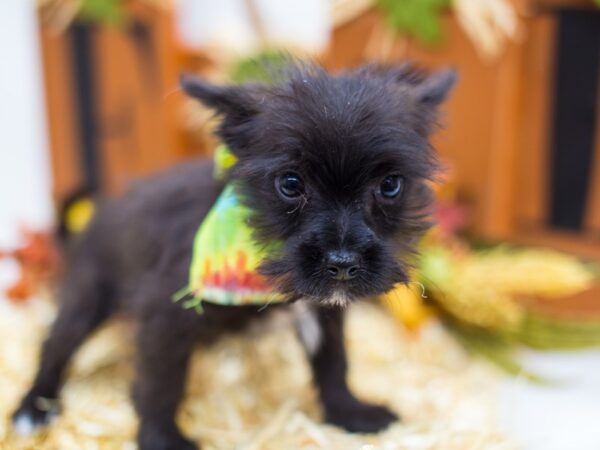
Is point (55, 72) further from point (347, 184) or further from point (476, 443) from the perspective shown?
point (476, 443)

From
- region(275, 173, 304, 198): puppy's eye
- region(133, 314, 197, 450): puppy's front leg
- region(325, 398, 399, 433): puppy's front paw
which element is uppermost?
region(275, 173, 304, 198): puppy's eye

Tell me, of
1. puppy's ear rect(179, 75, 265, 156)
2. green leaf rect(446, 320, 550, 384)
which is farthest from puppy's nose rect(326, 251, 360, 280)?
green leaf rect(446, 320, 550, 384)

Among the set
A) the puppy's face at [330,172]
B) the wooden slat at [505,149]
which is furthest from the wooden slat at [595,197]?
the puppy's face at [330,172]

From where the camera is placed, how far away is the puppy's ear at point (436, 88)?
1.87m

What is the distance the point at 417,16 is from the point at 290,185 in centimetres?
153

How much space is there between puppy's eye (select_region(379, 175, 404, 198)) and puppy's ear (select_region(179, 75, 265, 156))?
1.16ft

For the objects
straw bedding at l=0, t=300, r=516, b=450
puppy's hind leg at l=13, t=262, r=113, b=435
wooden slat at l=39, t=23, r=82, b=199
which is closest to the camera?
straw bedding at l=0, t=300, r=516, b=450

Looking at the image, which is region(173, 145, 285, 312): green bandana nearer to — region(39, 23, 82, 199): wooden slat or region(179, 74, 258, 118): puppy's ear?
region(179, 74, 258, 118): puppy's ear

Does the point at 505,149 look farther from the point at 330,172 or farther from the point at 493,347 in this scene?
the point at 330,172

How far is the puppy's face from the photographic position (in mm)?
1564

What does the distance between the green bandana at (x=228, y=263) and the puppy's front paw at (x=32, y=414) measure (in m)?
0.65

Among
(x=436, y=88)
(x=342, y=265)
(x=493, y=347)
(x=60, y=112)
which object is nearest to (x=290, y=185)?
(x=342, y=265)

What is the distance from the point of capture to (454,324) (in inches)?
112

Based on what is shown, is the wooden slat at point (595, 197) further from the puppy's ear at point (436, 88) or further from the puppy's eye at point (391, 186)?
the puppy's eye at point (391, 186)
